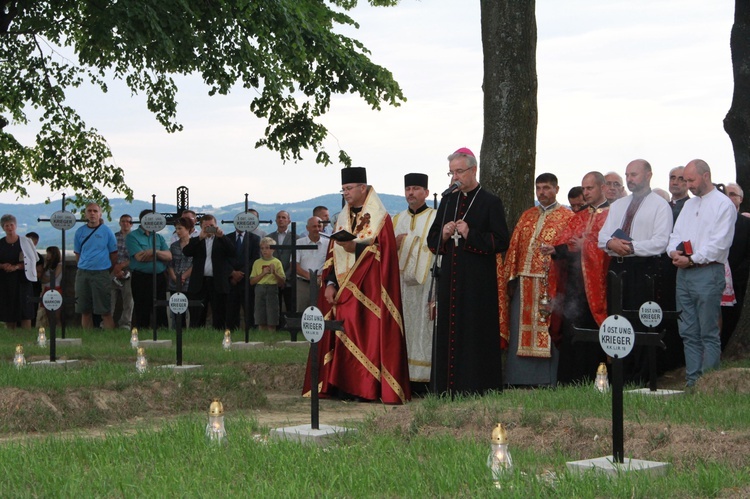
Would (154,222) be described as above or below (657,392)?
above

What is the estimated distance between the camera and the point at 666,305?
1201 cm

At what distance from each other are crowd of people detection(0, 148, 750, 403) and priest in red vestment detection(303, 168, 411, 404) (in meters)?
0.01

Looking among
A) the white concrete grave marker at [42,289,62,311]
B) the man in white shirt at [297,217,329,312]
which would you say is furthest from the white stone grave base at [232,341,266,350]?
the white concrete grave marker at [42,289,62,311]

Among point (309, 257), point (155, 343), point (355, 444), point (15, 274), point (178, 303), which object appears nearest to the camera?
point (355, 444)

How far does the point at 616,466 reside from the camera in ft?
21.2

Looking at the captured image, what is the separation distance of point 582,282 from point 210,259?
26.4ft

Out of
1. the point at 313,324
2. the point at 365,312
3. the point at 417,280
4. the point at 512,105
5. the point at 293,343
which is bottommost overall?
the point at 293,343

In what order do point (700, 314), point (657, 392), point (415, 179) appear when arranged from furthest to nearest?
point (415, 179), point (700, 314), point (657, 392)

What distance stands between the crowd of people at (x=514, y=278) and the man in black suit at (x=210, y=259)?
20.0ft

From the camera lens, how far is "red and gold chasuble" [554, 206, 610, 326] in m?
11.8

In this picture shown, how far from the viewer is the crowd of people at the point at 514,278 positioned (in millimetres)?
10625

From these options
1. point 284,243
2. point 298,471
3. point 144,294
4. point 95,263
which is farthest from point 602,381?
point 95,263

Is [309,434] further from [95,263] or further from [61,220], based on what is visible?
[95,263]

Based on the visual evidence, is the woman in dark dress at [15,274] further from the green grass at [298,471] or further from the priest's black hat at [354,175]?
the green grass at [298,471]
